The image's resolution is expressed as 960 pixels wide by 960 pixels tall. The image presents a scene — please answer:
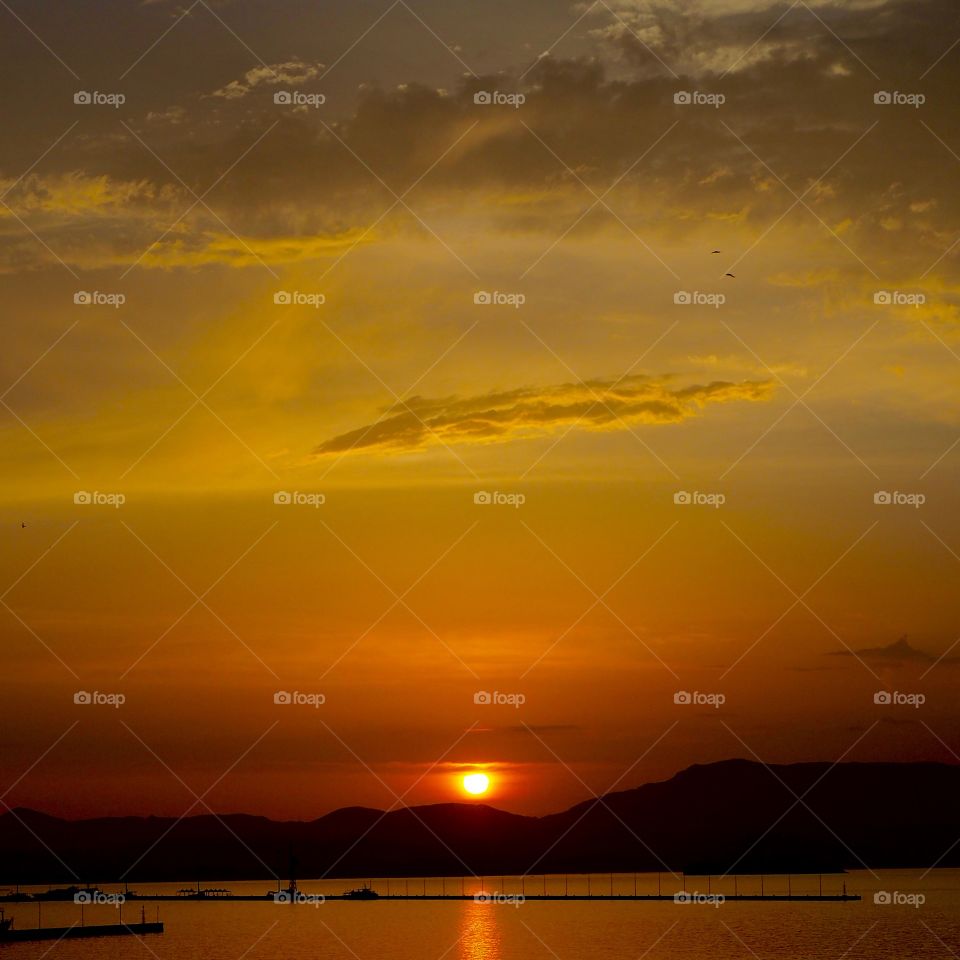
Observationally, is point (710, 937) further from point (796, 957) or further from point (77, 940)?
point (77, 940)

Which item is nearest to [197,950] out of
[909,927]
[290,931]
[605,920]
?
[290,931]

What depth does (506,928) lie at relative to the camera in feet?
583

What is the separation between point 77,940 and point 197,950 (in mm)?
29418

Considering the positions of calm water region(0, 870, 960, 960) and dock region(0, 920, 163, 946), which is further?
dock region(0, 920, 163, 946)

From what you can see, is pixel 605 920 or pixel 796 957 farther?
pixel 605 920

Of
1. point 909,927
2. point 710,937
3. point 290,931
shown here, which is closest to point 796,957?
point 710,937

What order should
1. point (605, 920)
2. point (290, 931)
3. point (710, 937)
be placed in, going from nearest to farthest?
point (710, 937) → point (290, 931) → point (605, 920)

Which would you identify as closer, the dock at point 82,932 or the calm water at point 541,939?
the calm water at point 541,939

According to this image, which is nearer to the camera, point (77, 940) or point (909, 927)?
point (77, 940)

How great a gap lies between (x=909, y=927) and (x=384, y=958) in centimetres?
8074

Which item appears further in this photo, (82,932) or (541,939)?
(82,932)

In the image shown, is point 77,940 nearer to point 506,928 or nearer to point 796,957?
point 506,928

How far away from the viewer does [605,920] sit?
621 feet

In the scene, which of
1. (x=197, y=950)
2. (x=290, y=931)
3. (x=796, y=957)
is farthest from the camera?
(x=290, y=931)
